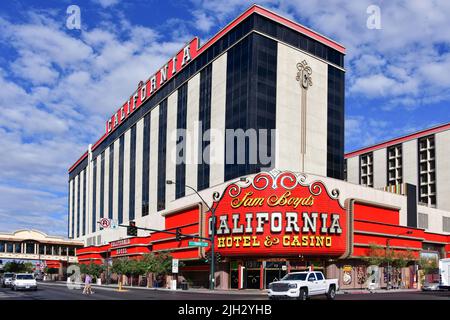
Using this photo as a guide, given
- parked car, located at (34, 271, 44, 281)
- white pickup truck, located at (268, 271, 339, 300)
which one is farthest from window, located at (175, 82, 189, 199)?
parked car, located at (34, 271, 44, 281)

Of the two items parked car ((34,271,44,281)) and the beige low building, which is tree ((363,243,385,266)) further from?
the beige low building

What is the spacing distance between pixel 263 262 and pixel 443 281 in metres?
17.8

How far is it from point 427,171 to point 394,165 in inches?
371

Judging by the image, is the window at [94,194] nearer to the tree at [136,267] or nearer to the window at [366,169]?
the tree at [136,267]

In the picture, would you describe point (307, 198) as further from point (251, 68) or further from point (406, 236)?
point (251, 68)

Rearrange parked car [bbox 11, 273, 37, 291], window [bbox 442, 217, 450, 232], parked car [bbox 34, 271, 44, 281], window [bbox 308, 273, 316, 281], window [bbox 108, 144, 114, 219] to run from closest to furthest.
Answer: window [bbox 308, 273, 316, 281]
parked car [bbox 11, 273, 37, 291]
window [bbox 442, 217, 450, 232]
window [bbox 108, 144, 114, 219]
parked car [bbox 34, 271, 44, 281]

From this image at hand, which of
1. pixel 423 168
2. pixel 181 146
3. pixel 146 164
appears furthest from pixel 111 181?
pixel 423 168

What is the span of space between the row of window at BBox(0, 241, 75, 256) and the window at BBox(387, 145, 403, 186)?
91028mm

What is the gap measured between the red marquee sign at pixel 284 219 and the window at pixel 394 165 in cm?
6327

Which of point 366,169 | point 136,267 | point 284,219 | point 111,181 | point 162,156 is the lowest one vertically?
point 136,267

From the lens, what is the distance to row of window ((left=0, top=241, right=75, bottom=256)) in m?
148

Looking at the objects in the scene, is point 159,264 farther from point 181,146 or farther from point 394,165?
point 394,165

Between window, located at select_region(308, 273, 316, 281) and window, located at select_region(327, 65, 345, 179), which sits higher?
window, located at select_region(327, 65, 345, 179)

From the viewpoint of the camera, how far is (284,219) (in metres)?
54.3
